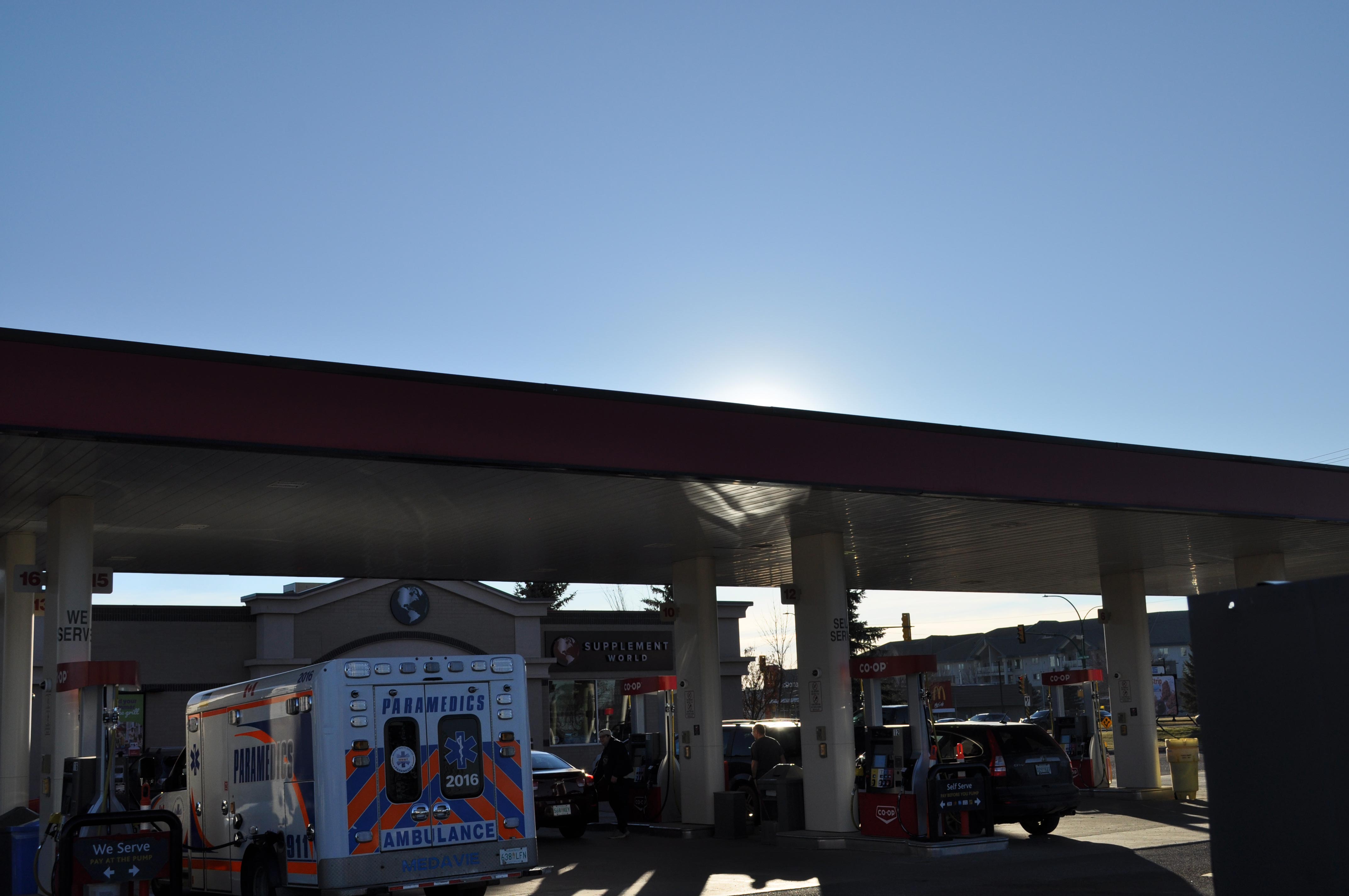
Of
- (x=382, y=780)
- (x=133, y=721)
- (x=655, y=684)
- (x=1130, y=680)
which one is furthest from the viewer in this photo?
(x=133, y=721)

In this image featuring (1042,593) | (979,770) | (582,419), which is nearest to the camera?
(582,419)

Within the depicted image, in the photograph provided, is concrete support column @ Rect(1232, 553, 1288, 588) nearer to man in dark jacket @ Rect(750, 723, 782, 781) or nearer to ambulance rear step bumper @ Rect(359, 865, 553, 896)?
man in dark jacket @ Rect(750, 723, 782, 781)

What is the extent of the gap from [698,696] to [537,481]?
8.26 meters

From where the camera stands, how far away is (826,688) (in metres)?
18.3

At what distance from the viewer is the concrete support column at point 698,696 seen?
68.8 feet

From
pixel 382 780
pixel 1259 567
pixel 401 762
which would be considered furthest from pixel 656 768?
pixel 1259 567

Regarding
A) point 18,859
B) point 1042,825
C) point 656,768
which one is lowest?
point 1042,825

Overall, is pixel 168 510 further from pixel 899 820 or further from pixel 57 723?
pixel 899 820

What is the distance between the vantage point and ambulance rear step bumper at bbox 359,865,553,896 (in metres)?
11.2

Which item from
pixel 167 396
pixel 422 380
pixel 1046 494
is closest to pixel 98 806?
pixel 167 396

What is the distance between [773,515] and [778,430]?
114 inches

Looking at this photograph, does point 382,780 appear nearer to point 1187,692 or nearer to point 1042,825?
point 1042,825

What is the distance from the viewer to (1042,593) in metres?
30.0

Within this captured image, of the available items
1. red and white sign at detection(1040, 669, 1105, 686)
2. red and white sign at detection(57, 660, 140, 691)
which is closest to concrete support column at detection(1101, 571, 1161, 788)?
red and white sign at detection(1040, 669, 1105, 686)
